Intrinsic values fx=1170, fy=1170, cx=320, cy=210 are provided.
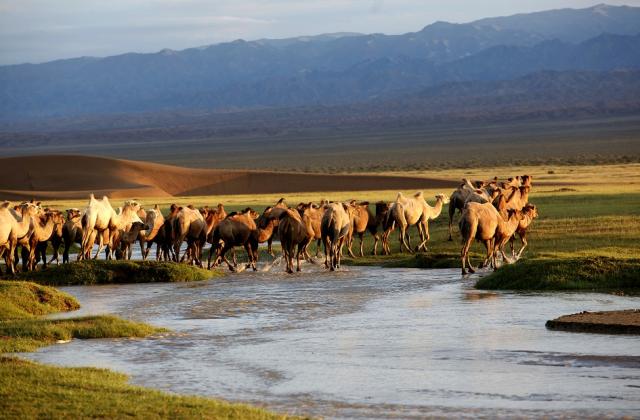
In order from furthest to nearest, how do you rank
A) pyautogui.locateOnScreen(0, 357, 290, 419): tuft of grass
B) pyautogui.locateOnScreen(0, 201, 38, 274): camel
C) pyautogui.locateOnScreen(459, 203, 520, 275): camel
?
pyautogui.locateOnScreen(0, 201, 38, 274): camel < pyautogui.locateOnScreen(459, 203, 520, 275): camel < pyautogui.locateOnScreen(0, 357, 290, 419): tuft of grass

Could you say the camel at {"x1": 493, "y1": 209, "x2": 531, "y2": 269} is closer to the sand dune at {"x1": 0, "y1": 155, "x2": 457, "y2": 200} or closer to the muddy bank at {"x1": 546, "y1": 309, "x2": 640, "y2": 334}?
the muddy bank at {"x1": 546, "y1": 309, "x2": 640, "y2": 334}

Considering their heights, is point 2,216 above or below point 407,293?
above

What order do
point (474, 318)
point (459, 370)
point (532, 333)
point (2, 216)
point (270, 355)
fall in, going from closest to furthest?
point (459, 370), point (270, 355), point (532, 333), point (474, 318), point (2, 216)

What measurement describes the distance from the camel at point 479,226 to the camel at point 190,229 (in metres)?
6.36

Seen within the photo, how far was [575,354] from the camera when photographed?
45.8 feet

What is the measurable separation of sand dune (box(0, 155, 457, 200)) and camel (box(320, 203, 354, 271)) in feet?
88.1

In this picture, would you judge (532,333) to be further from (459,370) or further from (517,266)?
(517,266)

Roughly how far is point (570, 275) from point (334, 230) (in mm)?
6103

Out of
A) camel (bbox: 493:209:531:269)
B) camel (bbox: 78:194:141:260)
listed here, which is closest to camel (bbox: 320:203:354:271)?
camel (bbox: 493:209:531:269)

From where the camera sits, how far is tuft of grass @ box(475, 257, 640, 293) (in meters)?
19.9

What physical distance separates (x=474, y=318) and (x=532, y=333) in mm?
1672

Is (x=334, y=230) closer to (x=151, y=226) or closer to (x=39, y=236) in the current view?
(x=151, y=226)

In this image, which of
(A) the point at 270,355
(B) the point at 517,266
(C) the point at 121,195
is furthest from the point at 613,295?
(C) the point at 121,195

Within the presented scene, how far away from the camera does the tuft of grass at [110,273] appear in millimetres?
Result: 23094
